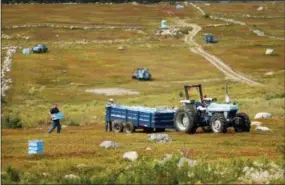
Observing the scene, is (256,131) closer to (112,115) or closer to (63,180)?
(112,115)

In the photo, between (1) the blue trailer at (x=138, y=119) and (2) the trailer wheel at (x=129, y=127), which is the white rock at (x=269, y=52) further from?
(2) the trailer wheel at (x=129, y=127)

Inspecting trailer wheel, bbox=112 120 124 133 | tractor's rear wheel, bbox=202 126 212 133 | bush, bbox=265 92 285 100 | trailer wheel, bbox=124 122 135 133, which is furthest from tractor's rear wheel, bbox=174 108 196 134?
bush, bbox=265 92 285 100

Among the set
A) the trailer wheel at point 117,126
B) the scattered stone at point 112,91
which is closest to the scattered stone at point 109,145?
the trailer wheel at point 117,126

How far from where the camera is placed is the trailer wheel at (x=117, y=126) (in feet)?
166

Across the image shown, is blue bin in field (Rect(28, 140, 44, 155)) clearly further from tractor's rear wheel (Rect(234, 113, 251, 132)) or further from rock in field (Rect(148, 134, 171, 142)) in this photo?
tractor's rear wheel (Rect(234, 113, 251, 132))

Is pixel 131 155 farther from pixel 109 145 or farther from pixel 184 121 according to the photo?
pixel 184 121

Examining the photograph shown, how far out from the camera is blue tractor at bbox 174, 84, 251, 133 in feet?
148

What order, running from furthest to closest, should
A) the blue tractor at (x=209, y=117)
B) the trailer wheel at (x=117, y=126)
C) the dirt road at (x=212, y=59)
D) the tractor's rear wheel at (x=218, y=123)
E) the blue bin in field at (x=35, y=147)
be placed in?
1. the dirt road at (x=212, y=59)
2. the trailer wheel at (x=117, y=126)
3. the blue tractor at (x=209, y=117)
4. the tractor's rear wheel at (x=218, y=123)
5. the blue bin in field at (x=35, y=147)

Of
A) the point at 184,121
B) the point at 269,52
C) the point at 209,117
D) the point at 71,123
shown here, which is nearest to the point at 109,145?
the point at 209,117

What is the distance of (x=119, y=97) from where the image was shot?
→ 276ft

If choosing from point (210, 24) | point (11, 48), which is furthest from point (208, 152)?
point (210, 24)

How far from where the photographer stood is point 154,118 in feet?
158

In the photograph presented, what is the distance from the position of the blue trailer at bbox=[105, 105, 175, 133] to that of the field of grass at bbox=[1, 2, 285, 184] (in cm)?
107

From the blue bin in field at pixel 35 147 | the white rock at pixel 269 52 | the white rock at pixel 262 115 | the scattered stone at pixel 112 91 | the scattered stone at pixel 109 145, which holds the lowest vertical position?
the white rock at pixel 262 115
